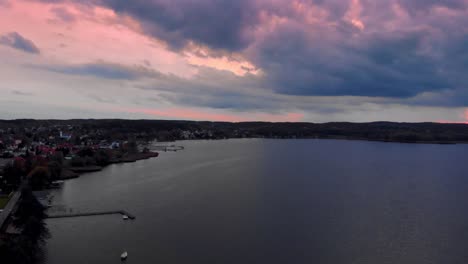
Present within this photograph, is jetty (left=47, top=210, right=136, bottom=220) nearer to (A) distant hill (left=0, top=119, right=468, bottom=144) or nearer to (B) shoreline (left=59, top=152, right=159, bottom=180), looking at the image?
(B) shoreline (left=59, top=152, right=159, bottom=180)

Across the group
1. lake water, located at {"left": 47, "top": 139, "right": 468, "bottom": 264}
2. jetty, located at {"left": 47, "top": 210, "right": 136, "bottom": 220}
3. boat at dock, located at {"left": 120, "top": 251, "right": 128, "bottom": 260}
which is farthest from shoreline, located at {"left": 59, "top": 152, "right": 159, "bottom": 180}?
boat at dock, located at {"left": 120, "top": 251, "right": 128, "bottom": 260}

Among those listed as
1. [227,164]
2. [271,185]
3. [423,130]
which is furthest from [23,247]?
[423,130]

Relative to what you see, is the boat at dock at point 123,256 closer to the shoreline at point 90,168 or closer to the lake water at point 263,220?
the lake water at point 263,220

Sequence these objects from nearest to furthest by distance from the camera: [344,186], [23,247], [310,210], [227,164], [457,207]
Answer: [23,247], [310,210], [457,207], [344,186], [227,164]

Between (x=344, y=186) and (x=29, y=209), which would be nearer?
(x=29, y=209)

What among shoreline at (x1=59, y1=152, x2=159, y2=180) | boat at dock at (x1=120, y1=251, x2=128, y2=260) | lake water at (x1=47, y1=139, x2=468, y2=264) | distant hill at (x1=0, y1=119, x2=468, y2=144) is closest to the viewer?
boat at dock at (x1=120, y1=251, x2=128, y2=260)

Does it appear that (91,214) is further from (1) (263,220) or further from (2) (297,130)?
(2) (297,130)

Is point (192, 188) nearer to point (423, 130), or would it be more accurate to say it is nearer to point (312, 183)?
point (312, 183)

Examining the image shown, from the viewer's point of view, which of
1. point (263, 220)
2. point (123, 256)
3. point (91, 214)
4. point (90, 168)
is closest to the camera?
point (123, 256)

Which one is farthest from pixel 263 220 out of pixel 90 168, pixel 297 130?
pixel 297 130
